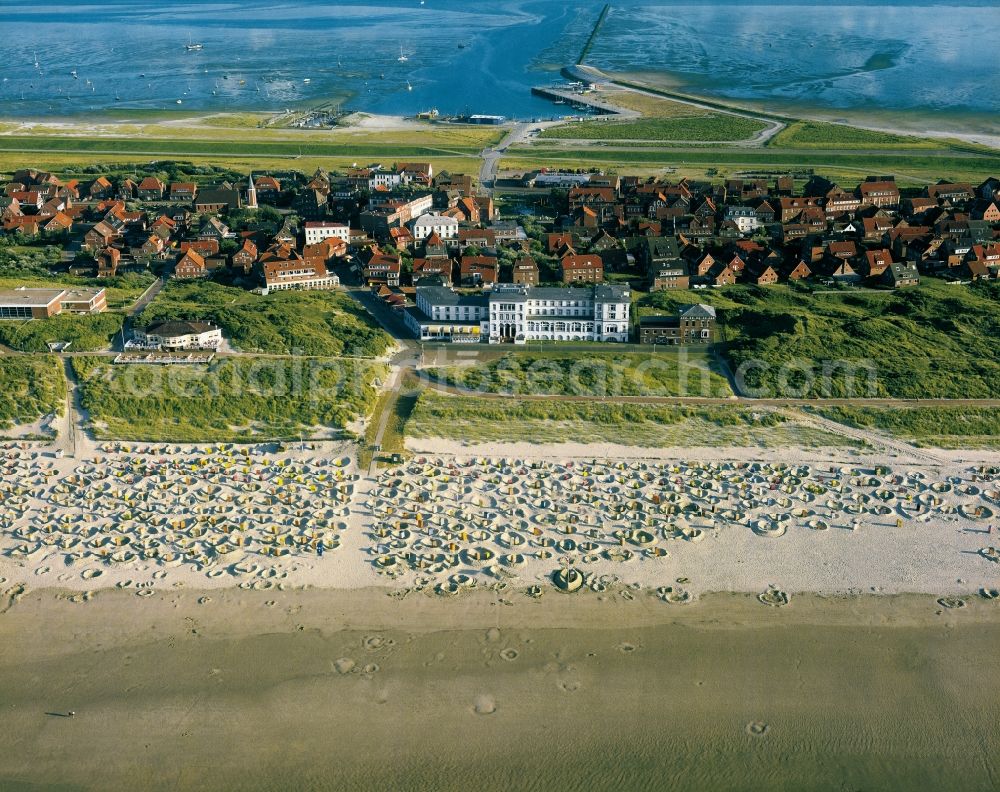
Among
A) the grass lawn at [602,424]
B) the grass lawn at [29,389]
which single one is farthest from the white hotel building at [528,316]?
the grass lawn at [29,389]

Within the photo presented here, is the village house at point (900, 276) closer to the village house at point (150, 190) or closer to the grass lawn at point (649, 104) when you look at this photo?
the village house at point (150, 190)

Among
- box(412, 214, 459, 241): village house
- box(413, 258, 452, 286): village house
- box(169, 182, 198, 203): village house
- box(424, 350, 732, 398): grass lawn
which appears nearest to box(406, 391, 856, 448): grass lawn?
box(424, 350, 732, 398): grass lawn

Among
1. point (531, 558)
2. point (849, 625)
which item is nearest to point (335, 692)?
point (531, 558)

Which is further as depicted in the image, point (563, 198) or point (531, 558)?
point (563, 198)

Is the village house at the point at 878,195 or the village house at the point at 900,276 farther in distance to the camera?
the village house at the point at 878,195

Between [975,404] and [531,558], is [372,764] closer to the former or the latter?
[531,558]

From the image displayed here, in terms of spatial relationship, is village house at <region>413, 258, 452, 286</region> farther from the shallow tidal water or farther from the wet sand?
the shallow tidal water
